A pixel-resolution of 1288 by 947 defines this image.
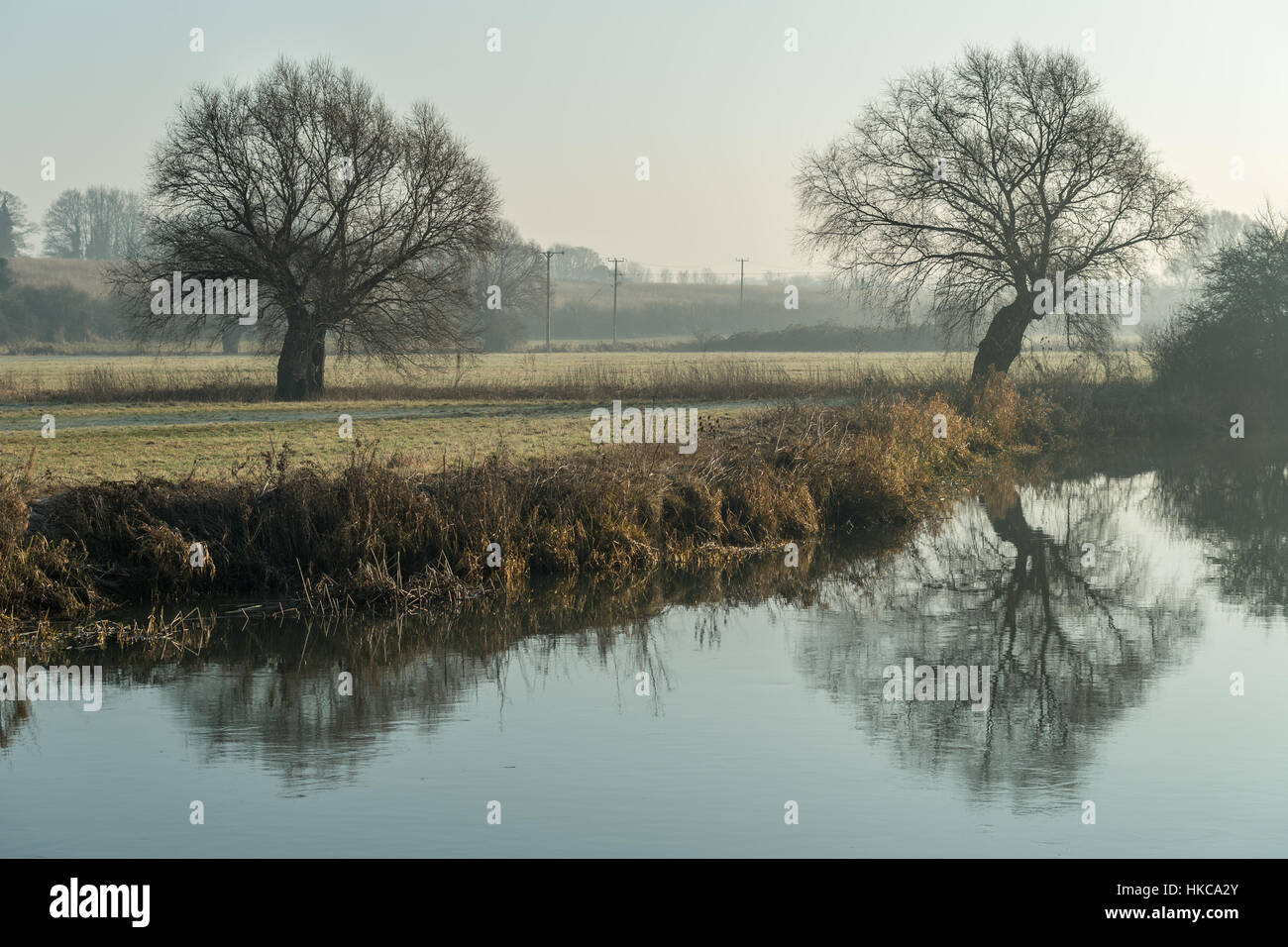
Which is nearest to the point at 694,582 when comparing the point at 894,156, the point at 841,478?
the point at 841,478

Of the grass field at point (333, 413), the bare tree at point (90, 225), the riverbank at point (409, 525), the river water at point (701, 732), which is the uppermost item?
the bare tree at point (90, 225)

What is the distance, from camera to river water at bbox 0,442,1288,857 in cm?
827

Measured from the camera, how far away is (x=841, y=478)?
68.4ft

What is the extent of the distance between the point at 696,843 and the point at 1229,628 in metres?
8.68

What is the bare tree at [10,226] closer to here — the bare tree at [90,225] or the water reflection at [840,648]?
the bare tree at [90,225]

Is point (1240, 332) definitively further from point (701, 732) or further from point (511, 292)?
point (511, 292)

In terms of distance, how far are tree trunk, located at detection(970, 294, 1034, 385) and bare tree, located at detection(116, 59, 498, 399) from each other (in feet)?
47.9

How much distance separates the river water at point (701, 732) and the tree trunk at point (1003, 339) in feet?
70.2

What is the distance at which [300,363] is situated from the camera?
126ft

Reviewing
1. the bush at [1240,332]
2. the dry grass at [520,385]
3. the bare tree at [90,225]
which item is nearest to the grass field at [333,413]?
the dry grass at [520,385]

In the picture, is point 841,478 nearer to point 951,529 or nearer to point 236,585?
point 951,529

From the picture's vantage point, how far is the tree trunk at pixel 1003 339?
3734cm

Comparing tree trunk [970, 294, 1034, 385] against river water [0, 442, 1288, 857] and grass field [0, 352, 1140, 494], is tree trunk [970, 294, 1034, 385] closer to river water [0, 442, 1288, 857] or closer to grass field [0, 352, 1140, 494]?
grass field [0, 352, 1140, 494]

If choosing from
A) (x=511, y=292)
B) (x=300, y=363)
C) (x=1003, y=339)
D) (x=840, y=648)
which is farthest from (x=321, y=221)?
(x=511, y=292)
